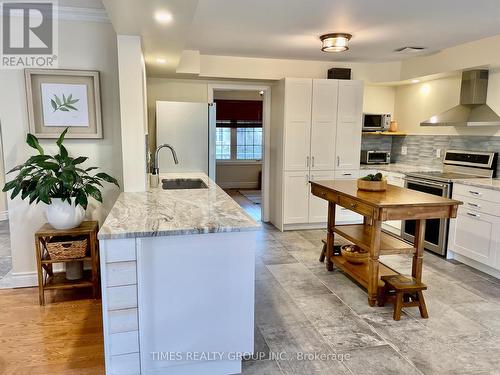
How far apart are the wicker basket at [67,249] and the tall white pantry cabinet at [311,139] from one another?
2.78m

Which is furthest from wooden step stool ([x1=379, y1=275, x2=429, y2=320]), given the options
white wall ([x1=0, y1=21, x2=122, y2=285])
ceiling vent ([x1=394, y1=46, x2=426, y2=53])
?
ceiling vent ([x1=394, y1=46, x2=426, y2=53])

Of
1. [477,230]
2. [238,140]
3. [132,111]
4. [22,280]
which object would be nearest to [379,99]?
[477,230]

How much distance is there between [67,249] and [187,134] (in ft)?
6.79

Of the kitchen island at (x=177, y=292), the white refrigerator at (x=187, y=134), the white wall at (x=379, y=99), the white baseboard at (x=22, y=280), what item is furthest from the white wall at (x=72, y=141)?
the white wall at (x=379, y=99)

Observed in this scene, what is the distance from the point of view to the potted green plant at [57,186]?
2.68 metres

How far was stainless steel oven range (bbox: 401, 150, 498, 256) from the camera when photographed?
4.02 metres

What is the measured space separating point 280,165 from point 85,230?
9.26 ft

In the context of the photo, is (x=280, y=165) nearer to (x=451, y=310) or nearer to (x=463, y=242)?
(x=463, y=242)

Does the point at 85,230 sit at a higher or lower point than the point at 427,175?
lower

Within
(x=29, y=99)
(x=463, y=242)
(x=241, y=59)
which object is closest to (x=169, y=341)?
(x=29, y=99)

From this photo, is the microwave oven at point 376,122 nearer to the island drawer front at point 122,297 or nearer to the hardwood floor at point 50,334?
the hardwood floor at point 50,334

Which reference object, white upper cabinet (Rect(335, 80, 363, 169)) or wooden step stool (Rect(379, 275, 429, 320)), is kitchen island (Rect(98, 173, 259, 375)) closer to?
wooden step stool (Rect(379, 275, 429, 320))

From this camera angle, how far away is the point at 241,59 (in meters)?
4.89

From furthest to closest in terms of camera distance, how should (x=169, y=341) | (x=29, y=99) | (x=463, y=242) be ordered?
1. (x=463, y=242)
2. (x=29, y=99)
3. (x=169, y=341)
